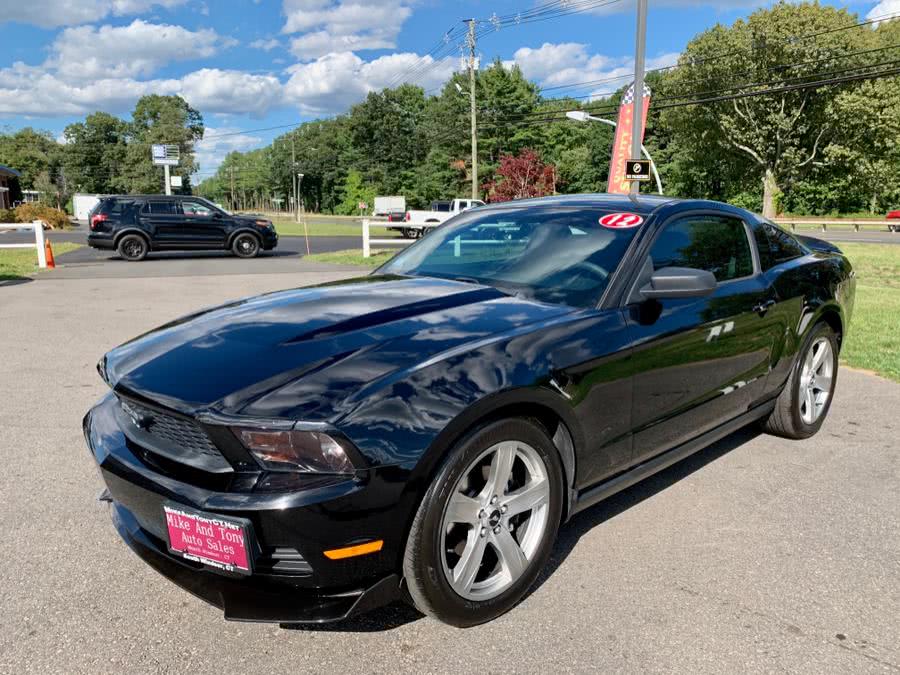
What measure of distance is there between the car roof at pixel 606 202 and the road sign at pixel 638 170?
1197 cm

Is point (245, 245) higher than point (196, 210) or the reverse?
the reverse

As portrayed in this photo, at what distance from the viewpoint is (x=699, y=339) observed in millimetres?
3301

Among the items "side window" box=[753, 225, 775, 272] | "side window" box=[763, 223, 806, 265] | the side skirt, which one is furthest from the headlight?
"side window" box=[763, 223, 806, 265]

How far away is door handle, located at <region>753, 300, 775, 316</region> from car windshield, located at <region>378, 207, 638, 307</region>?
100cm

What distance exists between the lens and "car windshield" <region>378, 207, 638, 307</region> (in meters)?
3.13

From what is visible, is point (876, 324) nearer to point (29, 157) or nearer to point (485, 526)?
point (485, 526)

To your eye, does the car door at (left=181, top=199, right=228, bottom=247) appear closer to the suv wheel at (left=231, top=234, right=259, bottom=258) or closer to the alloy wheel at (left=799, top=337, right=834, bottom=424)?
the suv wheel at (left=231, top=234, right=259, bottom=258)

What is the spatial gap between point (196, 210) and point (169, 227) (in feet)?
3.00

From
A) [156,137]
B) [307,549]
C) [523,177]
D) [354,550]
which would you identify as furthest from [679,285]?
[156,137]

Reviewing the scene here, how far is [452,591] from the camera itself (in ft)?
7.62

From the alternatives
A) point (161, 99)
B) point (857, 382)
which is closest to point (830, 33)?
point (857, 382)

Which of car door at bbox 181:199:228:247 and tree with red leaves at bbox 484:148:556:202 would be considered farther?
tree with red leaves at bbox 484:148:556:202

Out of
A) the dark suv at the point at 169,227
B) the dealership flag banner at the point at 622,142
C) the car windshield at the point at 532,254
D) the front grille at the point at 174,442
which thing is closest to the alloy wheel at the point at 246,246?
the dark suv at the point at 169,227

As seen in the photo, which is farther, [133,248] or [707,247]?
[133,248]
